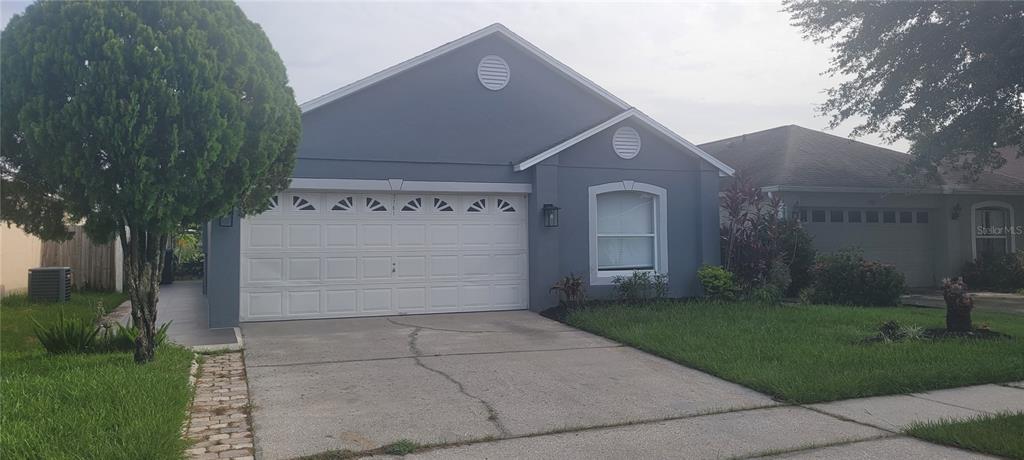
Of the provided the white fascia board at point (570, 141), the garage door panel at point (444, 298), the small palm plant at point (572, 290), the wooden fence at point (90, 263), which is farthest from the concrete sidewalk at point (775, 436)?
the wooden fence at point (90, 263)

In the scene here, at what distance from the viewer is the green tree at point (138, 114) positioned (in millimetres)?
6141

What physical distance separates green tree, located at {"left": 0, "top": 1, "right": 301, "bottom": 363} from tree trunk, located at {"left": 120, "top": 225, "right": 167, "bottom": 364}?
1 centimetres

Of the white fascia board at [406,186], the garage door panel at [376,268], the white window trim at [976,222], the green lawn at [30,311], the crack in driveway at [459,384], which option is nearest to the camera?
the crack in driveway at [459,384]

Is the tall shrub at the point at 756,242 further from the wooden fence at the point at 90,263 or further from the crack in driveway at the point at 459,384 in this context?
the wooden fence at the point at 90,263

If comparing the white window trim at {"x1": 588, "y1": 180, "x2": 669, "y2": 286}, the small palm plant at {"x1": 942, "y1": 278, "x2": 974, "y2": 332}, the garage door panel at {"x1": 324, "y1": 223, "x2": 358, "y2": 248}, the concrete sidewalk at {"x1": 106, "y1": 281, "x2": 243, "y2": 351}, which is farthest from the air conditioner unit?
the small palm plant at {"x1": 942, "y1": 278, "x2": 974, "y2": 332}

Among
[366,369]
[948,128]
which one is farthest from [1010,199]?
[366,369]

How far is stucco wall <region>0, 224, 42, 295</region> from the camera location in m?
14.1

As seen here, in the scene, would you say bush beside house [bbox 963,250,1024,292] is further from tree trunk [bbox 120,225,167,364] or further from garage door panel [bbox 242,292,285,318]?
tree trunk [bbox 120,225,167,364]

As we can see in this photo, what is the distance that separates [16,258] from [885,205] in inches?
795

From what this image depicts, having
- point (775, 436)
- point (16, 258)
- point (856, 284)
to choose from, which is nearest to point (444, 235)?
point (775, 436)

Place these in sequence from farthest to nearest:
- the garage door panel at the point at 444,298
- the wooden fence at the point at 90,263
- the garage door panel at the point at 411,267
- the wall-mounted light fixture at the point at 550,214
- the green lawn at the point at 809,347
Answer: the wooden fence at the point at 90,263 → the wall-mounted light fixture at the point at 550,214 → the garage door panel at the point at 444,298 → the garage door panel at the point at 411,267 → the green lawn at the point at 809,347

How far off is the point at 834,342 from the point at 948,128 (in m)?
8.11

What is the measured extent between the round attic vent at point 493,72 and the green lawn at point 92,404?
22.9ft

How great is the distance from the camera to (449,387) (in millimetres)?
6848
